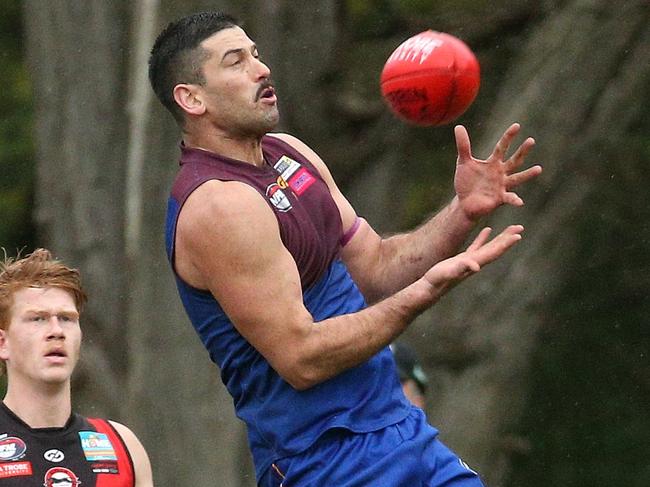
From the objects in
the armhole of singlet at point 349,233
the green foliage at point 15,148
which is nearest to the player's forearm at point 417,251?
the armhole of singlet at point 349,233

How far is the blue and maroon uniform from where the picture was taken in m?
5.41

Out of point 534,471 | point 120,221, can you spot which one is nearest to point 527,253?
point 120,221

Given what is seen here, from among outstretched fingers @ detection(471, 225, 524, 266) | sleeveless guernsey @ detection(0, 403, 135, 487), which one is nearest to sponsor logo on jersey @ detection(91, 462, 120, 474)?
sleeveless guernsey @ detection(0, 403, 135, 487)

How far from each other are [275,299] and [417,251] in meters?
0.85

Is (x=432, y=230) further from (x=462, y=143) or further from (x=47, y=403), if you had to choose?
(x=47, y=403)

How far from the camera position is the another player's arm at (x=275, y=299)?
5195 millimetres

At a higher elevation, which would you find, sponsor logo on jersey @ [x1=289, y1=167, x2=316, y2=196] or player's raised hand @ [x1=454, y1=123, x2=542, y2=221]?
sponsor logo on jersey @ [x1=289, y1=167, x2=316, y2=196]

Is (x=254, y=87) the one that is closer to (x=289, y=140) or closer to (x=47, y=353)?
(x=289, y=140)

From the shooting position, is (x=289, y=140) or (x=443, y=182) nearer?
(x=289, y=140)

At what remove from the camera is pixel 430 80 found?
5.86 m

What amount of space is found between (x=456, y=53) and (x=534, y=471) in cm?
964

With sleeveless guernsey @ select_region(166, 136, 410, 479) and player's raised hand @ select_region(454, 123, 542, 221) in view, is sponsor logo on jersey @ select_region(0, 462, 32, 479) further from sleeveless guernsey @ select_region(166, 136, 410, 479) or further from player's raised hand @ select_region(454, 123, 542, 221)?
player's raised hand @ select_region(454, 123, 542, 221)

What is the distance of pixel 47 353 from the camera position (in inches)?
229

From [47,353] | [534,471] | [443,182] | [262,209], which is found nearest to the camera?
[262,209]
